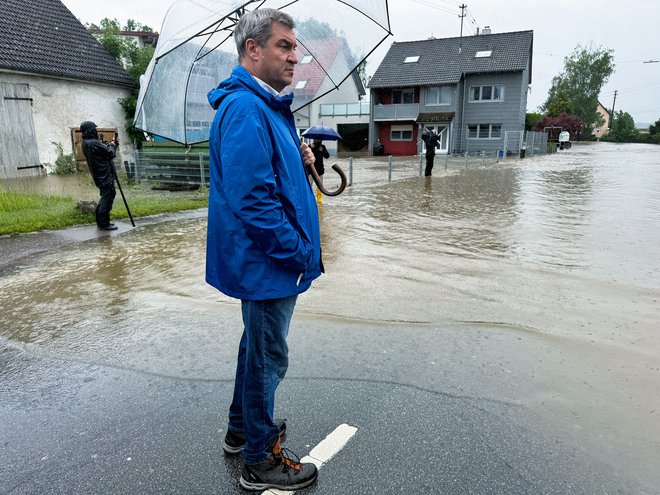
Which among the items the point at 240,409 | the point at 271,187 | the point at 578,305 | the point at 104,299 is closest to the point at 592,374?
the point at 578,305

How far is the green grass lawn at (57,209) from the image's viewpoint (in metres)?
8.07

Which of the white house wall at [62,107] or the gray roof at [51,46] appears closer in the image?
the gray roof at [51,46]

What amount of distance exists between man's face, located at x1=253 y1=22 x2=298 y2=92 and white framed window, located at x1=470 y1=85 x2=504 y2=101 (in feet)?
114

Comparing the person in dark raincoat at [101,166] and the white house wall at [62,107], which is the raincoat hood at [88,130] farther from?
the white house wall at [62,107]

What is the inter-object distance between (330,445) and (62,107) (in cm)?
1808

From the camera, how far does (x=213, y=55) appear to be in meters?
4.44

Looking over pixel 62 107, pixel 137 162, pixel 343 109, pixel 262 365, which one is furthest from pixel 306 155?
pixel 343 109

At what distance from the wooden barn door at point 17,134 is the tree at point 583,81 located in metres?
60.5

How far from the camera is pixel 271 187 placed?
79.3 inches

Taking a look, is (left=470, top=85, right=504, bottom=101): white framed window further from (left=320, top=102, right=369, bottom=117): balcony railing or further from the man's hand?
the man's hand

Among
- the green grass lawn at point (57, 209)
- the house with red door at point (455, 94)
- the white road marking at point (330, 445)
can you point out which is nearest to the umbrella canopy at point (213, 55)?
the white road marking at point (330, 445)

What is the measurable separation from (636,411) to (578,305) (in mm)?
1891

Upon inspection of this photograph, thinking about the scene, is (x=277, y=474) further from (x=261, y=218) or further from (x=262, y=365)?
(x=261, y=218)

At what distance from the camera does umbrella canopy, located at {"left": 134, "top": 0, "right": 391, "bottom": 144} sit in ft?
12.8
